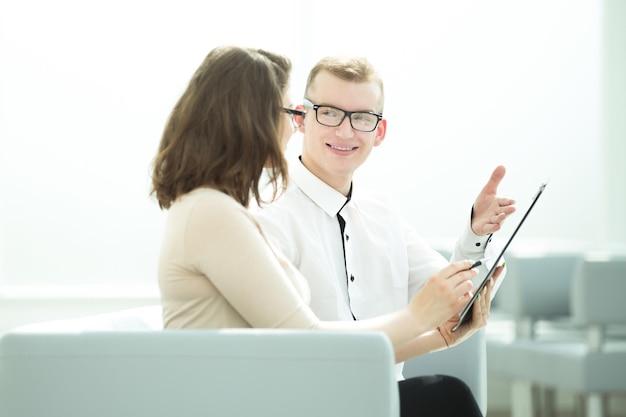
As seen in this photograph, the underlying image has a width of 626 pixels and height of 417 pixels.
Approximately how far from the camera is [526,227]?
15.8 feet

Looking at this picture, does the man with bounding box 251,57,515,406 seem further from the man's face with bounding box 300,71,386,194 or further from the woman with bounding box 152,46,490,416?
the woman with bounding box 152,46,490,416

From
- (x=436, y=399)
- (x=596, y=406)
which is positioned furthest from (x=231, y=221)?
(x=596, y=406)

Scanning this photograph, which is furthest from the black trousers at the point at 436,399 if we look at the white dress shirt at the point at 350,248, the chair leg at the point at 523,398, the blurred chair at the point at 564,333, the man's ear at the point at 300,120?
the chair leg at the point at 523,398

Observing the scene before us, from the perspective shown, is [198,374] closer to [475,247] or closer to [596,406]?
[475,247]

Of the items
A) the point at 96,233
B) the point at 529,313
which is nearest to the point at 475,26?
the point at 529,313

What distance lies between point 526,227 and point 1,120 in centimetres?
276

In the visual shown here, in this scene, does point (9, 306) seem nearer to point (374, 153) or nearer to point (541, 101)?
point (374, 153)

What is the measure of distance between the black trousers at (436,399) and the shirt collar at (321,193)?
0.43 meters

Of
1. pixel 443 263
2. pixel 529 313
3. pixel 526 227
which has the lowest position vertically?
pixel 529 313

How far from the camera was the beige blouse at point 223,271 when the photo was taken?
1541 millimetres

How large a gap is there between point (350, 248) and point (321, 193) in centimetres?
15

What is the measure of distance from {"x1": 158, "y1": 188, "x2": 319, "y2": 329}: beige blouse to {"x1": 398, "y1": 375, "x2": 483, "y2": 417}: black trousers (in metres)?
0.54

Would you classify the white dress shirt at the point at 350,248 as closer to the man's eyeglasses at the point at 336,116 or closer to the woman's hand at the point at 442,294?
the man's eyeglasses at the point at 336,116

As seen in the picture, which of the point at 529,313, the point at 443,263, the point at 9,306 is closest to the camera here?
the point at 443,263
